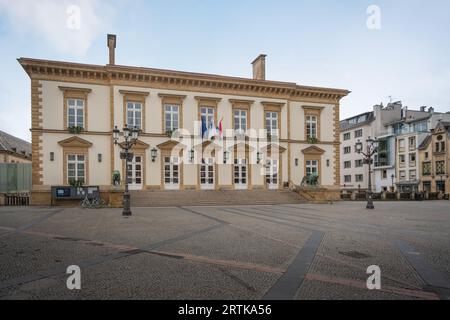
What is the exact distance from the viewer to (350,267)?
21.7 feet

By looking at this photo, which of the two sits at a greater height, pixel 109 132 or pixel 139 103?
pixel 139 103

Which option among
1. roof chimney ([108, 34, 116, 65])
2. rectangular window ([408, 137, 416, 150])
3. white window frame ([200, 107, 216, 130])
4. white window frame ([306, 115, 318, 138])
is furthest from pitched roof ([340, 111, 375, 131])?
roof chimney ([108, 34, 116, 65])

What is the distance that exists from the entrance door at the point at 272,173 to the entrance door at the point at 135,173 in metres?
12.1

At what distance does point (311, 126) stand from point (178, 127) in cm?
1398

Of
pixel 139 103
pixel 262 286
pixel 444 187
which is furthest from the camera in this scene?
pixel 444 187

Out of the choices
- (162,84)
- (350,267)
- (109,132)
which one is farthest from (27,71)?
(350,267)

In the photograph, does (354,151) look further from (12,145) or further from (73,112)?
(12,145)

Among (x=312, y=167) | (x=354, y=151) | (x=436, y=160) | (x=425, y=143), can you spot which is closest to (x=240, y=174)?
(x=312, y=167)

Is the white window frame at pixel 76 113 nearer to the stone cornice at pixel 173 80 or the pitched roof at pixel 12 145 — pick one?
the stone cornice at pixel 173 80

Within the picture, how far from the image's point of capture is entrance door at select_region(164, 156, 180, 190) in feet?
95.0

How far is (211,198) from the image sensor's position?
26828mm
